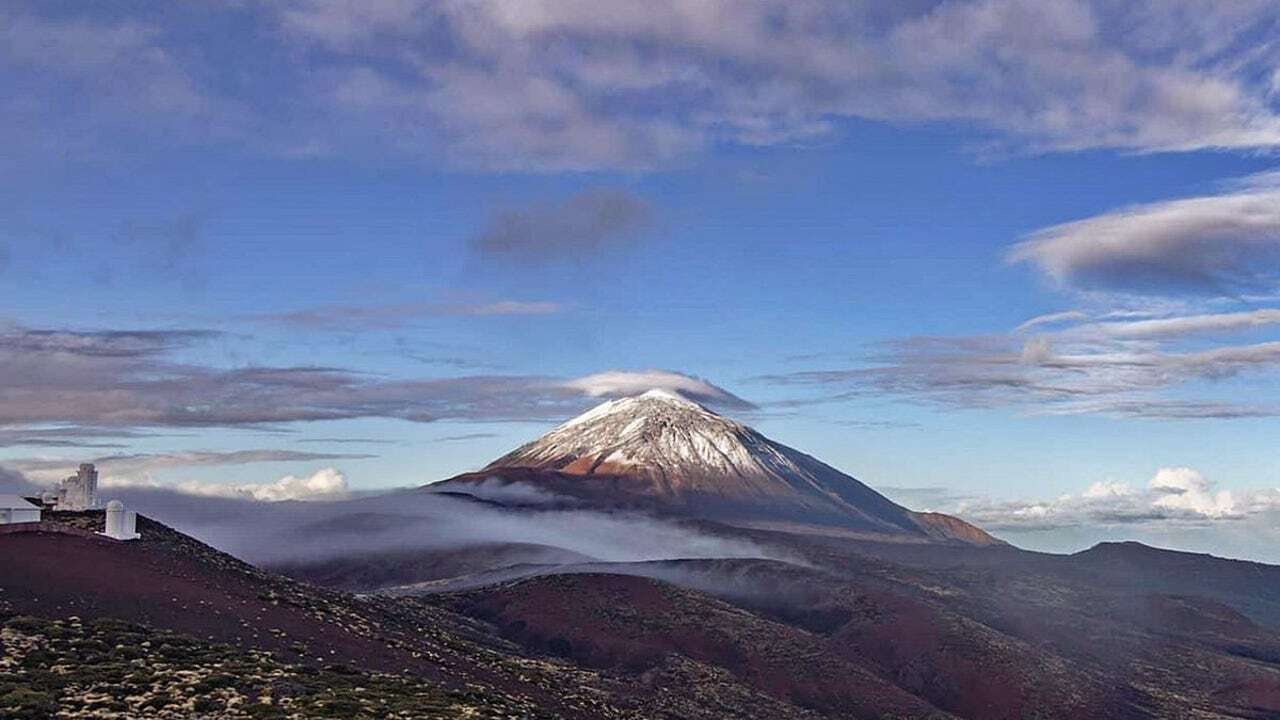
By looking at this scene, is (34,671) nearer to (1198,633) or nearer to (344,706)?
(344,706)

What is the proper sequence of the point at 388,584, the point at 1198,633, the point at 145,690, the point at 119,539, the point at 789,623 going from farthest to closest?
the point at 1198,633 → the point at 388,584 → the point at 789,623 → the point at 119,539 → the point at 145,690

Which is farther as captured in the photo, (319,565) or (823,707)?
(319,565)

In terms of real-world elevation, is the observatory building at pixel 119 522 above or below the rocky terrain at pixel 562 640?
above

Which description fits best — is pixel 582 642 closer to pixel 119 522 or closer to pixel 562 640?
pixel 562 640

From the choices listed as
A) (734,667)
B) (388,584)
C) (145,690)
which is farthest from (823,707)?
(388,584)

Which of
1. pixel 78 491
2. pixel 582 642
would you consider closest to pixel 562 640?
pixel 582 642

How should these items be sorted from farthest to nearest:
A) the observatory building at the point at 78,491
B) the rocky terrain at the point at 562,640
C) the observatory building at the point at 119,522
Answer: the observatory building at the point at 78,491
the observatory building at the point at 119,522
the rocky terrain at the point at 562,640

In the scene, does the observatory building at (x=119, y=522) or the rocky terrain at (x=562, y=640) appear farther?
the observatory building at (x=119, y=522)

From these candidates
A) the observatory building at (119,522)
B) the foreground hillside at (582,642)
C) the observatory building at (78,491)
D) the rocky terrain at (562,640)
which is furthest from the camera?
the observatory building at (78,491)
